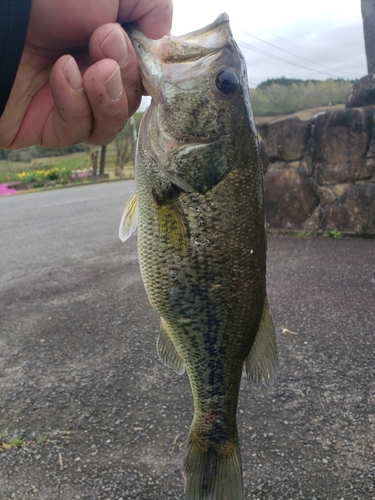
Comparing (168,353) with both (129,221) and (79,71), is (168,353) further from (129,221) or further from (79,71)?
(79,71)

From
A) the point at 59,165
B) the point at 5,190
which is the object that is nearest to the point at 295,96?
the point at 5,190

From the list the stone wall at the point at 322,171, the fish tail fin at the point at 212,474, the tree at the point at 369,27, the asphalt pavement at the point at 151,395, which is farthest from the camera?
the tree at the point at 369,27

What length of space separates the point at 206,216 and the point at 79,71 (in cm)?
73

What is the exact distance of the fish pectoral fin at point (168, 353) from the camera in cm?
212

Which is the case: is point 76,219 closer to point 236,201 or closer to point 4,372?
point 4,372

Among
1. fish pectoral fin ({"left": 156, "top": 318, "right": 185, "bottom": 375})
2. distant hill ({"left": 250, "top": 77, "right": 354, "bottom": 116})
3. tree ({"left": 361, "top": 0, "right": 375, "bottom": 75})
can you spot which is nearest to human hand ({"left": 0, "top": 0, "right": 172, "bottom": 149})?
→ fish pectoral fin ({"left": 156, "top": 318, "right": 185, "bottom": 375})

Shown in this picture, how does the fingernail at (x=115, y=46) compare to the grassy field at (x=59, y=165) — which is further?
the grassy field at (x=59, y=165)

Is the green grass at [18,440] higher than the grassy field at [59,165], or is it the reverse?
the grassy field at [59,165]

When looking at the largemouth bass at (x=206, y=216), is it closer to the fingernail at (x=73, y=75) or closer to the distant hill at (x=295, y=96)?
the fingernail at (x=73, y=75)

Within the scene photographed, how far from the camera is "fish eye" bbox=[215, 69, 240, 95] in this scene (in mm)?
1845

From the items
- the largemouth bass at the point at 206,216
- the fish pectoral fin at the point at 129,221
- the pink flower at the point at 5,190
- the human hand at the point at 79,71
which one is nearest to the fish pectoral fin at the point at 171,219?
the largemouth bass at the point at 206,216

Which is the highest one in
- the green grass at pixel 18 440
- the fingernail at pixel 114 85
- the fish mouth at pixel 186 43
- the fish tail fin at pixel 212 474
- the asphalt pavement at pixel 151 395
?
the fish mouth at pixel 186 43

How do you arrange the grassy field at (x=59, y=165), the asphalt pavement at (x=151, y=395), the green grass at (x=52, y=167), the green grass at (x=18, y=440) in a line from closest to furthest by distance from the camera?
the asphalt pavement at (x=151, y=395)
the green grass at (x=18, y=440)
the green grass at (x=52, y=167)
the grassy field at (x=59, y=165)

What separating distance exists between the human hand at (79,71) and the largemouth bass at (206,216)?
10cm
